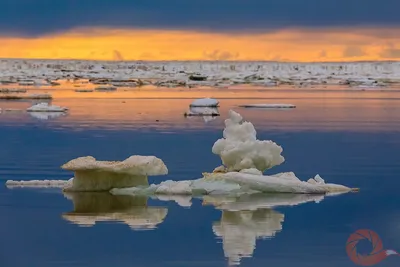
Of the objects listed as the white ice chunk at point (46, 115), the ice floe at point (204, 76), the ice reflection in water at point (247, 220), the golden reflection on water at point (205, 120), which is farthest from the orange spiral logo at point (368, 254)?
the ice floe at point (204, 76)

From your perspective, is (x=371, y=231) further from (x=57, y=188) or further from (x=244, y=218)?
(x=57, y=188)

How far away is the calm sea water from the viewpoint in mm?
7559

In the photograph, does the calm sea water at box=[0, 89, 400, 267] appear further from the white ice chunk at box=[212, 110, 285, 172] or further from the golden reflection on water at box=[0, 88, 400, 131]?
the golden reflection on water at box=[0, 88, 400, 131]

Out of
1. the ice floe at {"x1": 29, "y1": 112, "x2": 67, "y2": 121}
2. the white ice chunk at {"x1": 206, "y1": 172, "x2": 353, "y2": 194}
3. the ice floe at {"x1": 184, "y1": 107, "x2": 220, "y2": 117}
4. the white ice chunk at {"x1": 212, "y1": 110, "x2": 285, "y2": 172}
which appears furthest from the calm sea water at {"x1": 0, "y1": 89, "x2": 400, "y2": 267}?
the ice floe at {"x1": 184, "y1": 107, "x2": 220, "y2": 117}

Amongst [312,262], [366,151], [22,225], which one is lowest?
[312,262]

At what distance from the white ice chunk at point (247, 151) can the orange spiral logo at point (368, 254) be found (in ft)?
8.36

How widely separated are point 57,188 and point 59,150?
4101mm

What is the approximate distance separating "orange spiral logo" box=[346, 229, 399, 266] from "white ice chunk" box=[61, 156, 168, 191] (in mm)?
2620

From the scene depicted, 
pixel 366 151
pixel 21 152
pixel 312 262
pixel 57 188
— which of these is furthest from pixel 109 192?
pixel 366 151

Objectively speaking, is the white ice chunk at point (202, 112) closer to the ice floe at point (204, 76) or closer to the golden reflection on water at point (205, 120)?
the golden reflection on water at point (205, 120)

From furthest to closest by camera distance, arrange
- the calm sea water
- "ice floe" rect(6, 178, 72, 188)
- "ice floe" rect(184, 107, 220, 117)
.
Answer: "ice floe" rect(184, 107, 220, 117) → "ice floe" rect(6, 178, 72, 188) → the calm sea water

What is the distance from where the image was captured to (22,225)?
28.9ft

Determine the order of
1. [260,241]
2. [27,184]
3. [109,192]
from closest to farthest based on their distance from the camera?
[260,241]
[109,192]
[27,184]

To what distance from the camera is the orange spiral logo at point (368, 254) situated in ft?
24.2
